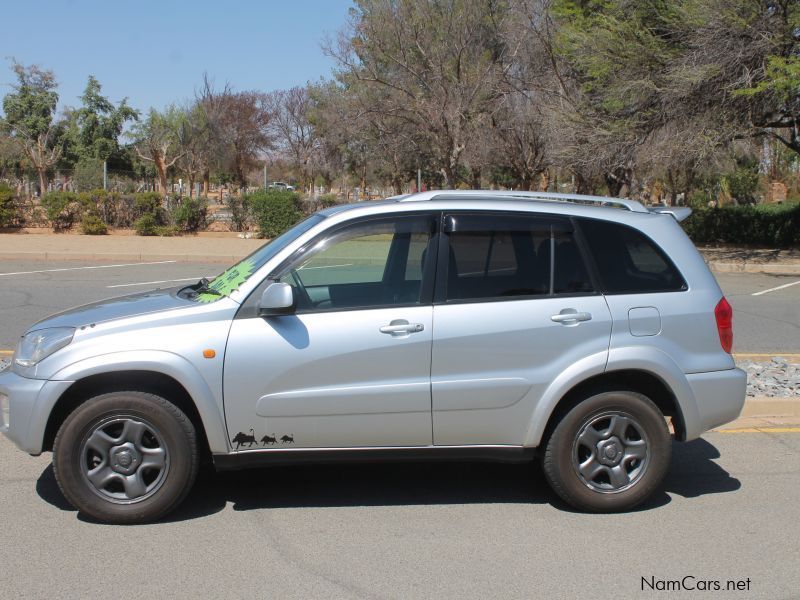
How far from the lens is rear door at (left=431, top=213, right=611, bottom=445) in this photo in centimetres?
456

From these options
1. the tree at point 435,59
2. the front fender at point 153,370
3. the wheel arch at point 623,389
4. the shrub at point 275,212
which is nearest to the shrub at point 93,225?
the shrub at point 275,212

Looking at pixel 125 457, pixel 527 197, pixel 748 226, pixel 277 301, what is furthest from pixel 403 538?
pixel 748 226

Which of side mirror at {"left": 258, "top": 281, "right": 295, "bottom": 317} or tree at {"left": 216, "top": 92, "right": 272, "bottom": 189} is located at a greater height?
tree at {"left": 216, "top": 92, "right": 272, "bottom": 189}

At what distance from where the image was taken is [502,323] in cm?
460

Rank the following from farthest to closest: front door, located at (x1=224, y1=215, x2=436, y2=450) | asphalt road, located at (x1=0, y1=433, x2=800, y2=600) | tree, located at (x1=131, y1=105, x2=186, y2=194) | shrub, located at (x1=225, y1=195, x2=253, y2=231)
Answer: tree, located at (x1=131, y1=105, x2=186, y2=194) → shrub, located at (x1=225, y1=195, x2=253, y2=231) → front door, located at (x1=224, y1=215, x2=436, y2=450) → asphalt road, located at (x1=0, y1=433, x2=800, y2=600)

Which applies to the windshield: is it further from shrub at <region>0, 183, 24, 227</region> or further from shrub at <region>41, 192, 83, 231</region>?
shrub at <region>0, 183, 24, 227</region>

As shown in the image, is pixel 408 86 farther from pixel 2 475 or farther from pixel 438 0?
pixel 2 475

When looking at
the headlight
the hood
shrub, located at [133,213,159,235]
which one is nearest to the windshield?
the hood

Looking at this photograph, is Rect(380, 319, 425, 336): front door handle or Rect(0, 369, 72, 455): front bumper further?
Rect(380, 319, 425, 336): front door handle

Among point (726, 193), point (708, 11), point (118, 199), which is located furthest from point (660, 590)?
point (726, 193)

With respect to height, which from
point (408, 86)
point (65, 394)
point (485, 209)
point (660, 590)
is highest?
point (408, 86)

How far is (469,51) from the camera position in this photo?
86.1ft

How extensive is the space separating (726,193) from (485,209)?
160 feet

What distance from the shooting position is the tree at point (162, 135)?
157ft
